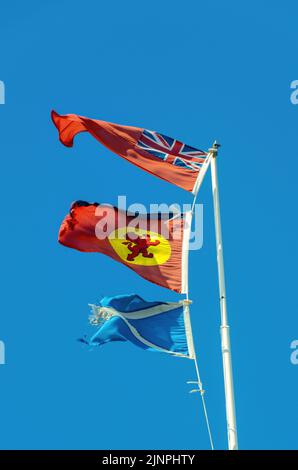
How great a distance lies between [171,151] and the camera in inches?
1287

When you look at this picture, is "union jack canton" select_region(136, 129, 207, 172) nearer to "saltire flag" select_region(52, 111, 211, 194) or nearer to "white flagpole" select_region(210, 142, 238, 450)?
"saltire flag" select_region(52, 111, 211, 194)

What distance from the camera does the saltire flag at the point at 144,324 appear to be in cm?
2952

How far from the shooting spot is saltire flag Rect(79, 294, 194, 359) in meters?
29.5

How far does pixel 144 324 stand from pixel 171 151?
18.6 ft

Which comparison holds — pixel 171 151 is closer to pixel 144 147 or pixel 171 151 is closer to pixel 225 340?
pixel 144 147

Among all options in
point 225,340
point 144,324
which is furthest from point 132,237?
point 225,340

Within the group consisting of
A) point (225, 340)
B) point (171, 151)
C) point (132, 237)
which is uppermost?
point (171, 151)

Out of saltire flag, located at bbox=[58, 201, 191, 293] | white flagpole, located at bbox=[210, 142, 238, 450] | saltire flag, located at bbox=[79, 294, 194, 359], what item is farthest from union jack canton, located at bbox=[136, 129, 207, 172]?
saltire flag, located at bbox=[79, 294, 194, 359]

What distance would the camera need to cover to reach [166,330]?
98.1 feet

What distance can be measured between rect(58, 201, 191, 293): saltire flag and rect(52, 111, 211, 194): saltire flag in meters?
1.48

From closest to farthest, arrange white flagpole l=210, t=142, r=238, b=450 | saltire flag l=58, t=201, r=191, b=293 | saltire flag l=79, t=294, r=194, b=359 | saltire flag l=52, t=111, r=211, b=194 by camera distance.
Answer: white flagpole l=210, t=142, r=238, b=450 < saltire flag l=79, t=294, r=194, b=359 < saltire flag l=58, t=201, r=191, b=293 < saltire flag l=52, t=111, r=211, b=194
